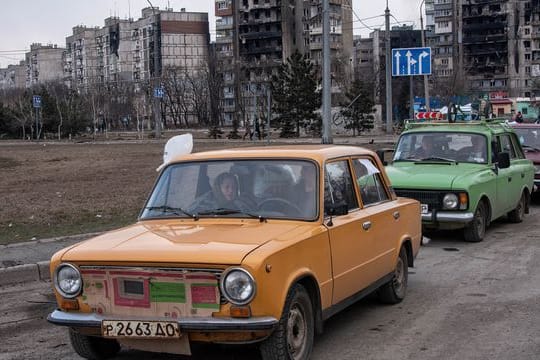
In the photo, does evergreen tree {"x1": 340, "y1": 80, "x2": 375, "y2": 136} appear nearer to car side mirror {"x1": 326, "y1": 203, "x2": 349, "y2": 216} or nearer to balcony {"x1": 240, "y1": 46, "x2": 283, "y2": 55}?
car side mirror {"x1": 326, "y1": 203, "x2": 349, "y2": 216}

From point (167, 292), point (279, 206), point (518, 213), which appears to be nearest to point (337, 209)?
point (279, 206)

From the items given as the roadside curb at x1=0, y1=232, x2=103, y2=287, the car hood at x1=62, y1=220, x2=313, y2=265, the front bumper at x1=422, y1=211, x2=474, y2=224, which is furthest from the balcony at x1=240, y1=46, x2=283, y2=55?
the car hood at x1=62, y1=220, x2=313, y2=265

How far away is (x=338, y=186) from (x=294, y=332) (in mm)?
1512

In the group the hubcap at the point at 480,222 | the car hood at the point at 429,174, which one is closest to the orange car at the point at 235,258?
the car hood at the point at 429,174

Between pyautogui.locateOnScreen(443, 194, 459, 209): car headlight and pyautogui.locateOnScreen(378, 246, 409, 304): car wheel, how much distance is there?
10.7 feet

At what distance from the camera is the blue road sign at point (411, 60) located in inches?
1100

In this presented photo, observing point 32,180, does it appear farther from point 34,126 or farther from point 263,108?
point 263,108

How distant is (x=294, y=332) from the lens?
5.03 metres

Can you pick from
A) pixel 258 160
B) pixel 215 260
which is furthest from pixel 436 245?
pixel 215 260

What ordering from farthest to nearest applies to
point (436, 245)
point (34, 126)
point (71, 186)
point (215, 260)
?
1. point (34, 126)
2. point (71, 186)
3. point (436, 245)
4. point (215, 260)

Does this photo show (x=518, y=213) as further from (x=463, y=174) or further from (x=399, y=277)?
(x=399, y=277)

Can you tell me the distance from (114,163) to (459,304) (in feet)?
71.1

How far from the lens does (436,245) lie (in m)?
10.8

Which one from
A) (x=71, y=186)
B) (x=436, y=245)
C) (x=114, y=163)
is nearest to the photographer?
(x=436, y=245)
